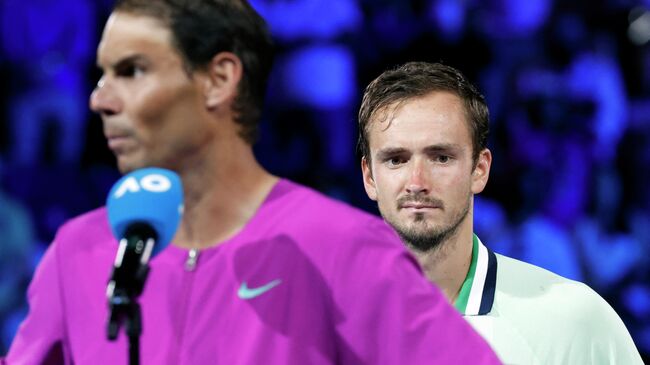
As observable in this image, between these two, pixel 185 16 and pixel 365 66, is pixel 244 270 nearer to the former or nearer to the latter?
pixel 185 16

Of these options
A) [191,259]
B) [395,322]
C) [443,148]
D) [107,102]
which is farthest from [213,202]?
[443,148]

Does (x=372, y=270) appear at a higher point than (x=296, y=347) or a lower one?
higher

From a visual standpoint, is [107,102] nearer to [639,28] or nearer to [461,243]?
[461,243]

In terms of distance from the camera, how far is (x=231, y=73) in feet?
5.52

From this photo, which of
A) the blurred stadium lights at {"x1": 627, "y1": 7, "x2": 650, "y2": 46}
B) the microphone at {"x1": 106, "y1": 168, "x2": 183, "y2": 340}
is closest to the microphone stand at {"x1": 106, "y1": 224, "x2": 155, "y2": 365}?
the microphone at {"x1": 106, "y1": 168, "x2": 183, "y2": 340}

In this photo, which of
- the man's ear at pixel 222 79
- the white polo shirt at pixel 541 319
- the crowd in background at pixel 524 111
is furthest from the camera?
the crowd in background at pixel 524 111

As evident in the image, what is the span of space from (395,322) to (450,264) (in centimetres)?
114

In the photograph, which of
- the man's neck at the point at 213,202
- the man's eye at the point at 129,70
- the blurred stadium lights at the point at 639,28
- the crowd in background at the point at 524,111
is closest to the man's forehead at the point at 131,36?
the man's eye at the point at 129,70

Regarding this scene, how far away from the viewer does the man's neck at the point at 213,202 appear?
1.67 m

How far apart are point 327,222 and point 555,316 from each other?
110 centimetres

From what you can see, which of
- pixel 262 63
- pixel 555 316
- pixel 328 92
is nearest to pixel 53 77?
pixel 328 92

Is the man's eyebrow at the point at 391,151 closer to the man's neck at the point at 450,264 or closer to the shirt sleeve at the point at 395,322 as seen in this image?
the man's neck at the point at 450,264

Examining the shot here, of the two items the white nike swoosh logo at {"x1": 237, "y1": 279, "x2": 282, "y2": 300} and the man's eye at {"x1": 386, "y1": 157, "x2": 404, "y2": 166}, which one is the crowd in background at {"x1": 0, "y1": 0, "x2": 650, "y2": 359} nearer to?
the man's eye at {"x1": 386, "y1": 157, "x2": 404, "y2": 166}

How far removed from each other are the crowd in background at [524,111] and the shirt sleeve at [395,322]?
314cm
